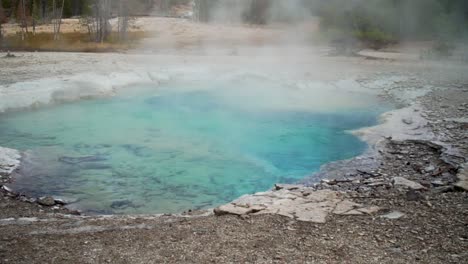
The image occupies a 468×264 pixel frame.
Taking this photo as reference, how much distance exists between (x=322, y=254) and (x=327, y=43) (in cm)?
1268

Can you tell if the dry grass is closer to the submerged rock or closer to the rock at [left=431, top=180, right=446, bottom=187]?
the submerged rock

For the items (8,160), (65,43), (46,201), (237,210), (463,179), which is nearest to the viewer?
(237,210)

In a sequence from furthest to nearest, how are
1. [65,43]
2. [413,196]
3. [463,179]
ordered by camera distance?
[65,43]
[463,179]
[413,196]

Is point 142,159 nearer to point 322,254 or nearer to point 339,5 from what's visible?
point 322,254

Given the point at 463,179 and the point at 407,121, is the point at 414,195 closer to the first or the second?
the point at 463,179

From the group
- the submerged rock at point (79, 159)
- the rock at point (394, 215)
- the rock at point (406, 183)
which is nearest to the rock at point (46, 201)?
the submerged rock at point (79, 159)

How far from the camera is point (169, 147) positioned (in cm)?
628

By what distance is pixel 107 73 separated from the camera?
978 cm

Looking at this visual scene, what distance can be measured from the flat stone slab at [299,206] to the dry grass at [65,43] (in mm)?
11775

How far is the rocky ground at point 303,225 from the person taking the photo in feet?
9.02

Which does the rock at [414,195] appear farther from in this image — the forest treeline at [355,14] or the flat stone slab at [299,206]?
the forest treeline at [355,14]

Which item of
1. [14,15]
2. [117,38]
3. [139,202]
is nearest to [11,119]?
[139,202]

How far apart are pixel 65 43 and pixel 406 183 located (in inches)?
535

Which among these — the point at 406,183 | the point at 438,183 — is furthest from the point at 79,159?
the point at 438,183
